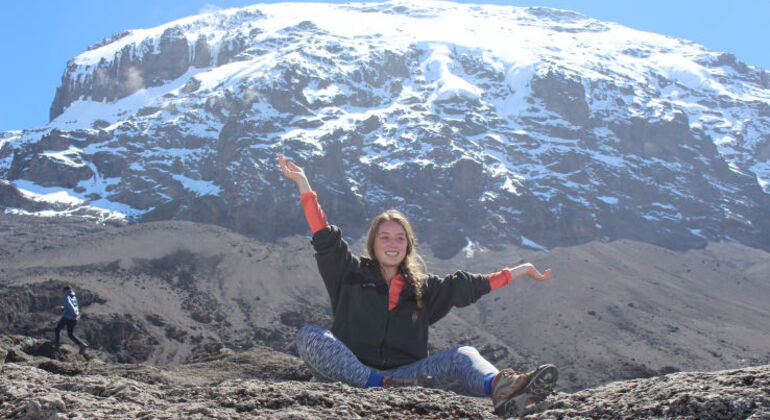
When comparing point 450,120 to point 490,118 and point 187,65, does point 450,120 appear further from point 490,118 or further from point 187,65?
point 187,65

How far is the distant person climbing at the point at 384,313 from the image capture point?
15.3 feet

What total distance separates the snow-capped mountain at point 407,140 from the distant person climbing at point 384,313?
90553mm

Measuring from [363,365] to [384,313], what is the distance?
0.42 metres

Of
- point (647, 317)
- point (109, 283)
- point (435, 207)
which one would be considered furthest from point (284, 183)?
point (647, 317)

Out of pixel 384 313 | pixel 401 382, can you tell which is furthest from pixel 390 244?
pixel 401 382

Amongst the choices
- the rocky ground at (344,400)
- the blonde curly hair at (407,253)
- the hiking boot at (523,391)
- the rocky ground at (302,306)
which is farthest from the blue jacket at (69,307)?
the rocky ground at (302,306)

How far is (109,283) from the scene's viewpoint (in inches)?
Answer: 2019

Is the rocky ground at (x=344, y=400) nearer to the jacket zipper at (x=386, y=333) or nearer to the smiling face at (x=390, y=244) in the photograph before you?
the jacket zipper at (x=386, y=333)

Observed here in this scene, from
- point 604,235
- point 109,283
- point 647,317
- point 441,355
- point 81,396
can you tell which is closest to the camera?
point 81,396

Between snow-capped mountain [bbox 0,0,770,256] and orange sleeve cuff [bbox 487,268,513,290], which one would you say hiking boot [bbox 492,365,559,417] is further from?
snow-capped mountain [bbox 0,0,770,256]

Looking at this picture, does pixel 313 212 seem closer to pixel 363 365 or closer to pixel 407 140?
pixel 363 365

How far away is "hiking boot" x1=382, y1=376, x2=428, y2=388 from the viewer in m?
4.43

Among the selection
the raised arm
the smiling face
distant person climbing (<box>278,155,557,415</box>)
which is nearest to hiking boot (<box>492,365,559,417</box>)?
distant person climbing (<box>278,155,557,415</box>)

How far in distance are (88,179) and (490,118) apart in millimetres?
87198
